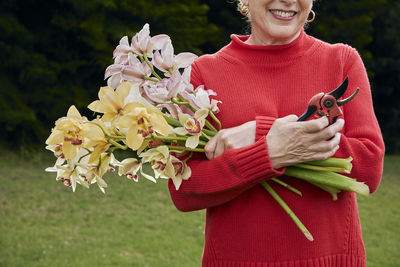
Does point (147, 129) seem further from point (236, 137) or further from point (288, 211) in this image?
point (288, 211)

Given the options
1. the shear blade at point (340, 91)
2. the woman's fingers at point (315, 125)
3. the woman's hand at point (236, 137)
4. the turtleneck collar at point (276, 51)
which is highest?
the shear blade at point (340, 91)

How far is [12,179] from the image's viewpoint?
8.73 m

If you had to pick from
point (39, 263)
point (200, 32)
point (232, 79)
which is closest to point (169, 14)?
point (200, 32)

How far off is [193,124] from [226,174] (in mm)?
210

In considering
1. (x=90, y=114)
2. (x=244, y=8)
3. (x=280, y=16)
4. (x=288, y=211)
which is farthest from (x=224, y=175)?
(x=90, y=114)

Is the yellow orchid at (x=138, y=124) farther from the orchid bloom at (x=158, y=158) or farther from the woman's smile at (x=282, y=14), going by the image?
the woman's smile at (x=282, y=14)

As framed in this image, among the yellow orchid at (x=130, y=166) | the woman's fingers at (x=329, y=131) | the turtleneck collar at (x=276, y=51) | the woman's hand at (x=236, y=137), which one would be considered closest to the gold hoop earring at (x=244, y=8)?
the turtleneck collar at (x=276, y=51)

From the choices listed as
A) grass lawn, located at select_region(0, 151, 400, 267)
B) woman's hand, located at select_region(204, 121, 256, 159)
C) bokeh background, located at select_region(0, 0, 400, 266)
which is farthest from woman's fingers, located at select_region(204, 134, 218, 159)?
grass lawn, located at select_region(0, 151, 400, 267)

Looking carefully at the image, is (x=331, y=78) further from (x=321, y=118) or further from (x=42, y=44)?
(x=42, y=44)

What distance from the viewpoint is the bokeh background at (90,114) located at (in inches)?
233

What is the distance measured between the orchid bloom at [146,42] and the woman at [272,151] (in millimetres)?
264

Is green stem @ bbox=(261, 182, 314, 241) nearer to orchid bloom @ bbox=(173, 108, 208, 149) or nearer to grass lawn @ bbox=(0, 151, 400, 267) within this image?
orchid bloom @ bbox=(173, 108, 208, 149)

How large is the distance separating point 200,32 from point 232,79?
1032 centimetres

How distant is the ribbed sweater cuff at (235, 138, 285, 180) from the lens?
1.51 metres
